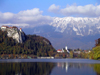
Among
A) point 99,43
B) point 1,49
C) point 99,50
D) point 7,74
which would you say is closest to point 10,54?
point 1,49

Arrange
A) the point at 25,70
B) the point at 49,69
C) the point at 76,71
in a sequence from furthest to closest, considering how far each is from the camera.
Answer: the point at 49,69, the point at 25,70, the point at 76,71

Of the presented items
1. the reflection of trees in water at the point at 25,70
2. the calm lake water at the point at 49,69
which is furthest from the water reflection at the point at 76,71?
the reflection of trees in water at the point at 25,70

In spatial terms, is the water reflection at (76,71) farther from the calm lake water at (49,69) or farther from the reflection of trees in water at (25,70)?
the reflection of trees in water at (25,70)

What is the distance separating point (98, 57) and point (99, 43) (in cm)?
2049

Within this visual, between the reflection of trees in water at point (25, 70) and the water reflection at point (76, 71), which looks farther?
the water reflection at point (76, 71)

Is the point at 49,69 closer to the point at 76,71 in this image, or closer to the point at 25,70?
the point at 25,70

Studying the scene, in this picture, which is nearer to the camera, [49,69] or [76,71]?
[76,71]

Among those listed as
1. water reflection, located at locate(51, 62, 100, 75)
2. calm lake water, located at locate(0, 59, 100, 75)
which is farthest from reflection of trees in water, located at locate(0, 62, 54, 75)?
water reflection, located at locate(51, 62, 100, 75)

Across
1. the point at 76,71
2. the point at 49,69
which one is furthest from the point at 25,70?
the point at 76,71

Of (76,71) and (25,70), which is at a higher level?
(25,70)

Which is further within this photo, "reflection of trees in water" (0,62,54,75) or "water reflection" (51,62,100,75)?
"water reflection" (51,62,100,75)

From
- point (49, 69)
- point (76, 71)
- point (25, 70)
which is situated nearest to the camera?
point (76, 71)

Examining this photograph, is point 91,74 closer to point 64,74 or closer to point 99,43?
point 64,74

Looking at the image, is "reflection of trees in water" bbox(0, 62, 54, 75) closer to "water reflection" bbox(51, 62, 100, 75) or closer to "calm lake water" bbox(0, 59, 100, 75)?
"calm lake water" bbox(0, 59, 100, 75)
